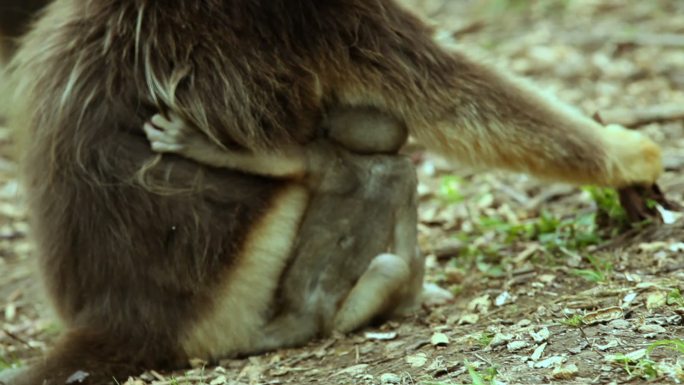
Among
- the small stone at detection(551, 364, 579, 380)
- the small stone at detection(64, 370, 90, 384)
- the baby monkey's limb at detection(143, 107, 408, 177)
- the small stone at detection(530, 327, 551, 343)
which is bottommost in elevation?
the small stone at detection(530, 327, 551, 343)

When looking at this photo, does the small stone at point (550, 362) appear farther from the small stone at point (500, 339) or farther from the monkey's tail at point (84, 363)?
the monkey's tail at point (84, 363)

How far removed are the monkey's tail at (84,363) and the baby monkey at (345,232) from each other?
1.84ft

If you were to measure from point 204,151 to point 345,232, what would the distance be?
0.69 m

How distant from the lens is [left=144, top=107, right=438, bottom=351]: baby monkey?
434 centimetres

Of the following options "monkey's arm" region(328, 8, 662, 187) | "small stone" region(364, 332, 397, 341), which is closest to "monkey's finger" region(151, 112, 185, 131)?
"monkey's arm" region(328, 8, 662, 187)

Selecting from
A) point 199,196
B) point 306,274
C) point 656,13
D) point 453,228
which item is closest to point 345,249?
point 306,274

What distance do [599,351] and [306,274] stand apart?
4.47 ft

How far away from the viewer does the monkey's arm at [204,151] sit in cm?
416

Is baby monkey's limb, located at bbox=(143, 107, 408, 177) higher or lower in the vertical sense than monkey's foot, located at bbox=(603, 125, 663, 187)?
higher

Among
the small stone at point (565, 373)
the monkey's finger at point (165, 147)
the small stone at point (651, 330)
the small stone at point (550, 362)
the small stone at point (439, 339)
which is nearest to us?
the small stone at point (565, 373)

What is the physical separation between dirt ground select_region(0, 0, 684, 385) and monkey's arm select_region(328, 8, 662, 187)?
0.49 metres

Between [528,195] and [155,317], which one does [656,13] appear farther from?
[155,317]

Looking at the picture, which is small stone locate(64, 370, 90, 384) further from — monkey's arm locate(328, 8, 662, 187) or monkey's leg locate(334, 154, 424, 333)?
monkey's arm locate(328, 8, 662, 187)

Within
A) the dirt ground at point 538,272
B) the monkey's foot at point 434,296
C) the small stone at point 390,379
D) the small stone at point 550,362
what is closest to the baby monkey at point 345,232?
the dirt ground at point 538,272
